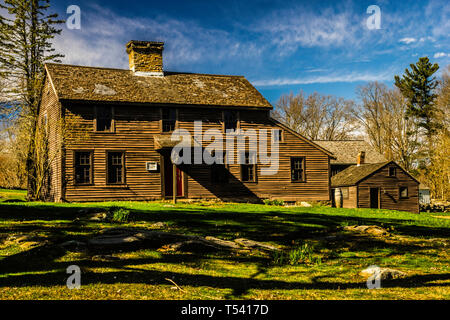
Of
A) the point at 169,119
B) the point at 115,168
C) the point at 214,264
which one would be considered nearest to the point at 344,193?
the point at 169,119

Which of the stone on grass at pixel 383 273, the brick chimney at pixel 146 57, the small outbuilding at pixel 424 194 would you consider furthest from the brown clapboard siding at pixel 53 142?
the small outbuilding at pixel 424 194

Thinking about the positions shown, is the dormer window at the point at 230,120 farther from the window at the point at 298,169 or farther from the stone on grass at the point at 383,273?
the stone on grass at the point at 383,273

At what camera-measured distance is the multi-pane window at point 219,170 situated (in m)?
29.0

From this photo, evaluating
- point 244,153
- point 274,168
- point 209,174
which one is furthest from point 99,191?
point 274,168

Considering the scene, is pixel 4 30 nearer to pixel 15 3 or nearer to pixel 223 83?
pixel 15 3

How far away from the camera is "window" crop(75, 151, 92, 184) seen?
2653cm

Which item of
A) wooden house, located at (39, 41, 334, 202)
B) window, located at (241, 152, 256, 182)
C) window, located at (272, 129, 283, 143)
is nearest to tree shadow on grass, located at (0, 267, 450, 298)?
wooden house, located at (39, 41, 334, 202)

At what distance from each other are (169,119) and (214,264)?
1933 cm

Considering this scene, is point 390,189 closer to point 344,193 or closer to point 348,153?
point 344,193

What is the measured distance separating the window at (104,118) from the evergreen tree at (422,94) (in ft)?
156

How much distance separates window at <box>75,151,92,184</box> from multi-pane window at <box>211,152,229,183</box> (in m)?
7.92

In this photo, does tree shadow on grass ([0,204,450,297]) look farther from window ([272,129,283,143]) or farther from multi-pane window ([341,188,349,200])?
multi-pane window ([341,188,349,200])

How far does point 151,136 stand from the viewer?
2800cm

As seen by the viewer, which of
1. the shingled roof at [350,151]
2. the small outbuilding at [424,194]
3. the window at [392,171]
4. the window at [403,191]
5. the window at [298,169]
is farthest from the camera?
the small outbuilding at [424,194]
